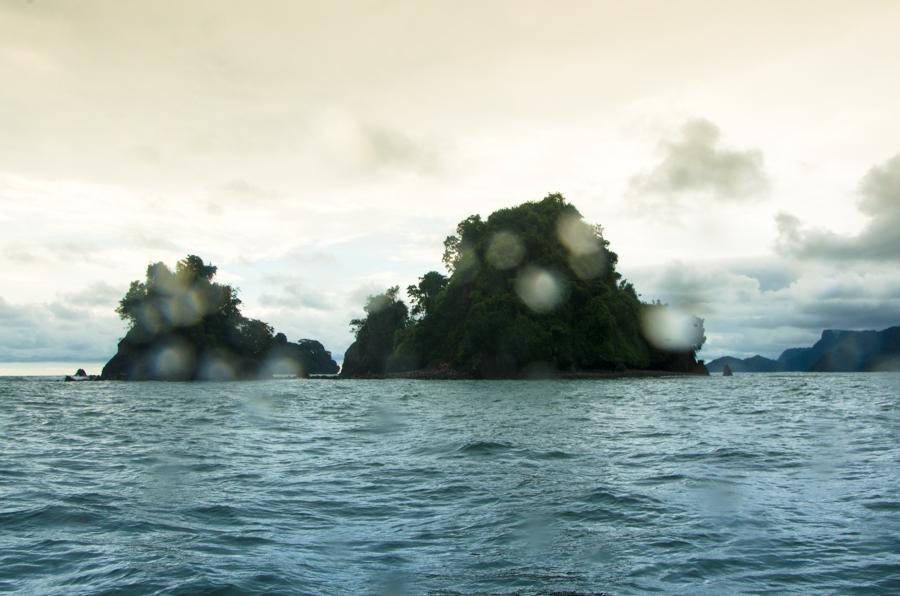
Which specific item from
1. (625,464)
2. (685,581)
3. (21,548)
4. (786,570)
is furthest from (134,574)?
(625,464)

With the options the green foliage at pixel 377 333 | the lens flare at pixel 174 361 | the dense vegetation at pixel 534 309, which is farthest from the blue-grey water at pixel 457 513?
the green foliage at pixel 377 333

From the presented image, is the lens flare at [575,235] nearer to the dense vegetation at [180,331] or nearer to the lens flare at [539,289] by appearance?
the lens flare at [539,289]

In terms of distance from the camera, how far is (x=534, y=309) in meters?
103

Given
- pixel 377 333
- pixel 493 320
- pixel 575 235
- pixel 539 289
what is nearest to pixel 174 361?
pixel 377 333

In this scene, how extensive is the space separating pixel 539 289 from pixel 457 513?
309ft

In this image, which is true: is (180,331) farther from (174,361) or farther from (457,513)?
(457,513)

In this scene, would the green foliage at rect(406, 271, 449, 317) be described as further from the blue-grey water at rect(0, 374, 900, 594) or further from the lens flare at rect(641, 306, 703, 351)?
the blue-grey water at rect(0, 374, 900, 594)

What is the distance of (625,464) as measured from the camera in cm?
1553

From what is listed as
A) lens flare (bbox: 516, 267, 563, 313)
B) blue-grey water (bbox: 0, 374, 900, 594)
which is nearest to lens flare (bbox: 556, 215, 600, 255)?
lens flare (bbox: 516, 267, 563, 313)

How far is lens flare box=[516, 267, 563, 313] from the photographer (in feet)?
338

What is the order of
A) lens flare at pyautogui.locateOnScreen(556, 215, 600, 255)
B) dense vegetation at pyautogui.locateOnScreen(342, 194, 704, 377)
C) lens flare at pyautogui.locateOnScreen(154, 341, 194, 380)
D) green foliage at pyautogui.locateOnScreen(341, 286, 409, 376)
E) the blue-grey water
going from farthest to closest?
1. green foliage at pyautogui.locateOnScreen(341, 286, 409, 376)
2. lens flare at pyautogui.locateOnScreen(154, 341, 194, 380)
3. lens flare at pyautogui.locateOnScreen(556, 215, 600, 255)
4. dense vegetation at pyautogui.locateOnScreen(342, 194, 704, 377)
5. the blue-grey water

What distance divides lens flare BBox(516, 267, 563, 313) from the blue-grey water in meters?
81.0

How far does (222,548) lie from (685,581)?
5.91 meters

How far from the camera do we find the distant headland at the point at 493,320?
10125 cm
